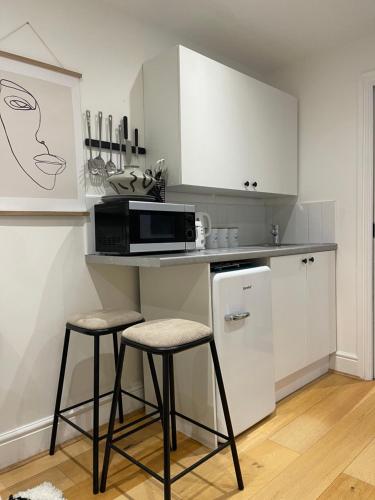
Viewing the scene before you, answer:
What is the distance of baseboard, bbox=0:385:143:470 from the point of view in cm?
174

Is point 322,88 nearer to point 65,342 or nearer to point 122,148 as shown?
point 122,148

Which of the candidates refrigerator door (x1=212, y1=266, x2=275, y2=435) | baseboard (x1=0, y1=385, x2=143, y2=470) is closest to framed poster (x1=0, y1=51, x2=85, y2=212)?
refrigerator door (x1=212, y1=266, x2=275, y2=435)

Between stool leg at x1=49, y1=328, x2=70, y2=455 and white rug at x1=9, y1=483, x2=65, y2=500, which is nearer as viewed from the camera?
white rug at x1=9, y1=483, x2=65, y2=500

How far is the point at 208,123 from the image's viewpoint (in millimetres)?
2168

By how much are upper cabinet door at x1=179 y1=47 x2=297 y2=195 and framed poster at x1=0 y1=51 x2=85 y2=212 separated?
0.57m

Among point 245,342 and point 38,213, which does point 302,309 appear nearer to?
point 245,342

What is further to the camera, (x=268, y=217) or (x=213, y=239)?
(x=268, y=217)

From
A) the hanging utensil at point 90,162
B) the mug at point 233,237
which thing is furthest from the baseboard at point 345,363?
the hanging utensil at point 90,162

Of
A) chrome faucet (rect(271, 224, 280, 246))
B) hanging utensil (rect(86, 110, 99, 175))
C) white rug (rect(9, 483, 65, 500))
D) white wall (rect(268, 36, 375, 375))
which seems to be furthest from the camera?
chrome faucet (rect(271, 224, 280, 246))

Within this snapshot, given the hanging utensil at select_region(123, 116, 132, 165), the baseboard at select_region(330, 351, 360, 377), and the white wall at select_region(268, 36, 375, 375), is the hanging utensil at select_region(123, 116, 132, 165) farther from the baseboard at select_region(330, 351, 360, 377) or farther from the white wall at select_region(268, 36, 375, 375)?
the baseboard at select_region(330, 351, 360, 377)

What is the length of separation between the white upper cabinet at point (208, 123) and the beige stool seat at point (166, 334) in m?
0.86

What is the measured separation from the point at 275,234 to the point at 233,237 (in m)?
0.48

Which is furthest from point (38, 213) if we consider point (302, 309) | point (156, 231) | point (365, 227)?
point (365, 227)

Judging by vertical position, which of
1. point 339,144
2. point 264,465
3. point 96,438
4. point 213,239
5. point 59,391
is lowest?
point 264,465
